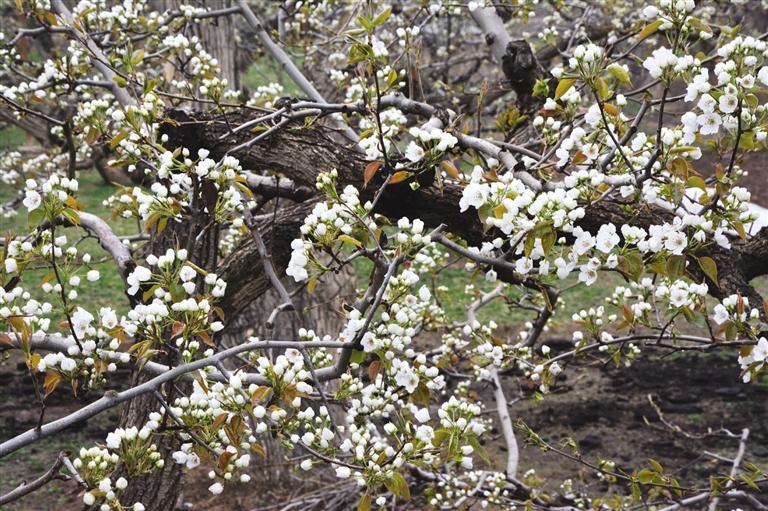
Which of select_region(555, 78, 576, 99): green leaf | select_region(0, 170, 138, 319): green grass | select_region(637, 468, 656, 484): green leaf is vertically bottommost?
select_region(0, 170, 138, 319): green grass

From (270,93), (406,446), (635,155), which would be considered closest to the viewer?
(406,446)

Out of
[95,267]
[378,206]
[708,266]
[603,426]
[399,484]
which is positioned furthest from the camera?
[95,267]

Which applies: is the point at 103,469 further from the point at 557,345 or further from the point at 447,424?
the point at 557,345

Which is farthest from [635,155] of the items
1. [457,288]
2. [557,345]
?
[457,288]

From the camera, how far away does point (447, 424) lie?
2.25 meters

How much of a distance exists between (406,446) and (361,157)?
155cm

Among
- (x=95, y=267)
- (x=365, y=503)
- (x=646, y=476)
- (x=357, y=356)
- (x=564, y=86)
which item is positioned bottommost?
(x=95, y=267)

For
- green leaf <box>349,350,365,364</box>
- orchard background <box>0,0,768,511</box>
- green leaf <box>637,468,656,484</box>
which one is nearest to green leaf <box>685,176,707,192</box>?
orchard background <box>0,0,768,511</box>

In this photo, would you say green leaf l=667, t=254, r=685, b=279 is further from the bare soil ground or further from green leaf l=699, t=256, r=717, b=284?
the bare soil ground

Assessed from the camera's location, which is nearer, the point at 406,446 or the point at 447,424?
the point at 406,446

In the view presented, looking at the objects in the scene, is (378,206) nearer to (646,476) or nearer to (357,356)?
(357,356)

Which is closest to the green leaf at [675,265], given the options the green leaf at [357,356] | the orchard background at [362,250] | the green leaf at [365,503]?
the orchard background at [362,250]

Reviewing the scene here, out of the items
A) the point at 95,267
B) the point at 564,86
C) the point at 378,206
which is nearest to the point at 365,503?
the point at 564,86

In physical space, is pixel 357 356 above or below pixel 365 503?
above
